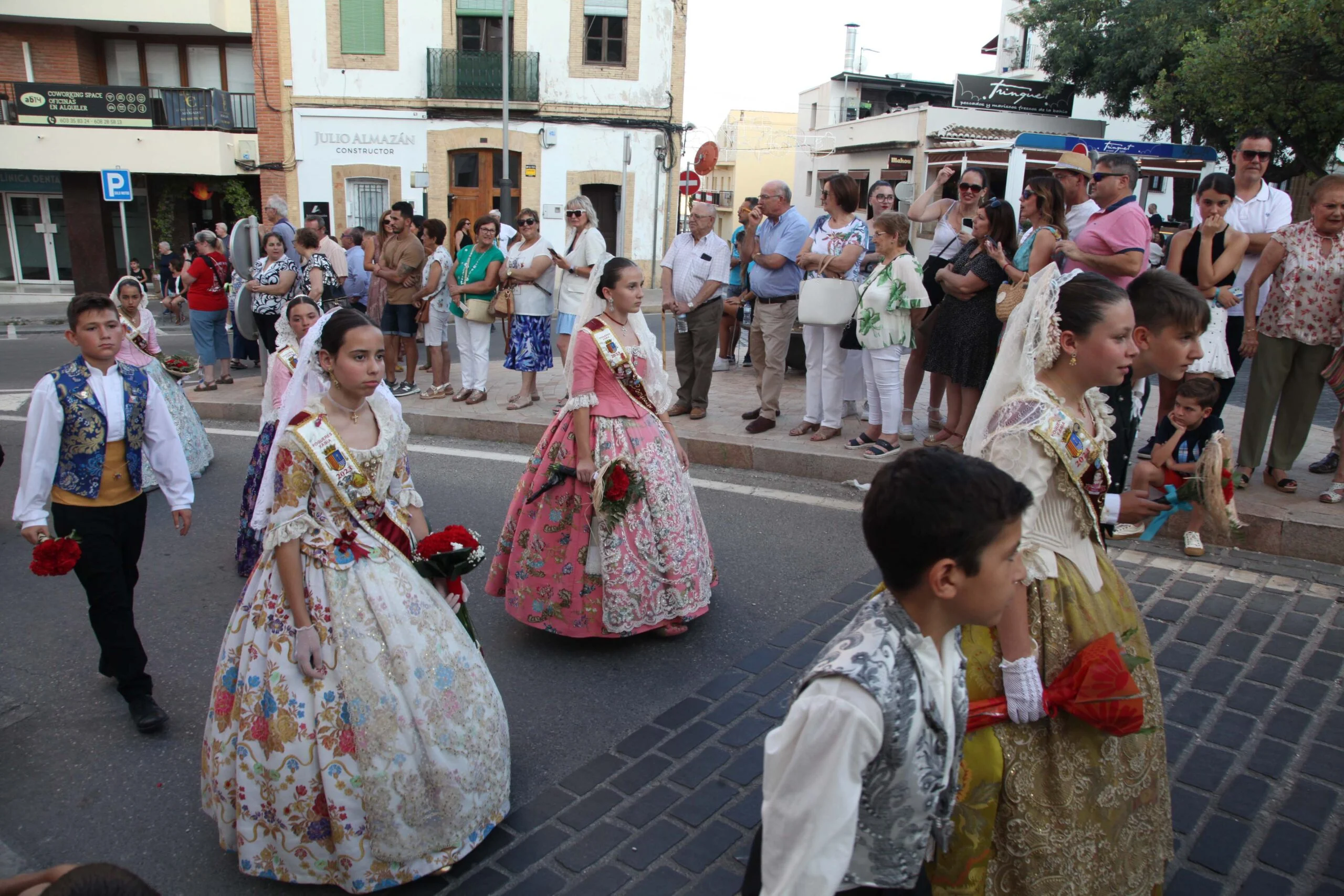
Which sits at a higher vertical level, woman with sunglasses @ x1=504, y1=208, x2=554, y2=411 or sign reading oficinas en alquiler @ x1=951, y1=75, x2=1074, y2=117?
sign reading oficinas en alquiler @ x1=951, y1=75, x2=1074, y2=117

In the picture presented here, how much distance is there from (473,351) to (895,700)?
8.60 metres

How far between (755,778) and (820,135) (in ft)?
128

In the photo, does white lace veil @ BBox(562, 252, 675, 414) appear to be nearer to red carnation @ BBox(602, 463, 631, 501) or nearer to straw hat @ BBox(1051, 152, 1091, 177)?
red carnation @ BBox(602, 463, 631, 501)

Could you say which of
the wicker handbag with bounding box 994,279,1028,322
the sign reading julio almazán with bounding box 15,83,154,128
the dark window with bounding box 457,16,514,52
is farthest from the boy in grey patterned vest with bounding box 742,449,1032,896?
the sign reading julio almazán with bounding box 15,83,154,128

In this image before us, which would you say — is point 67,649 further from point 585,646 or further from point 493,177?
point 493,177

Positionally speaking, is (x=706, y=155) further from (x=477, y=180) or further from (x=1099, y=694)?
(x=477, y=180)

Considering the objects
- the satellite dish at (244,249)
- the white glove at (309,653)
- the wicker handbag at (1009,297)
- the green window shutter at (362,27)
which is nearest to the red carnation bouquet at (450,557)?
the white glove at (309,653)

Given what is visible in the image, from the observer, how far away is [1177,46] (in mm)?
22641

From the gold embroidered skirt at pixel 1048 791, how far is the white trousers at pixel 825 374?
17.9 ft

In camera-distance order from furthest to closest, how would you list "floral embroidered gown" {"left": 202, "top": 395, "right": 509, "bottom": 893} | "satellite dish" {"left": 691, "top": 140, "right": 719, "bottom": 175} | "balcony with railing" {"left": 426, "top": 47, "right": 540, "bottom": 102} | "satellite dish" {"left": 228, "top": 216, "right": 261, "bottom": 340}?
"balcony with railing" {"left": 426, "top": 47, "right": 540, "bottom": 102}
"satellite dish" {"left": 691, "top": 140, "right": 719, "bottom": 175}
"satellite dish" {"left": 228, "top": 216, "right": 261, "bottom": 340}
"floral embroidered gown" {"left": 202, "top": 395, "right": 509, "bottom": 893}

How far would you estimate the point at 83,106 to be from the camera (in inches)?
977

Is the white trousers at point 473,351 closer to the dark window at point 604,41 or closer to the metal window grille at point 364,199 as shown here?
the metal window grille at point 364,199

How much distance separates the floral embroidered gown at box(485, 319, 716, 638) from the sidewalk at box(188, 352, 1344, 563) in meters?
3.00

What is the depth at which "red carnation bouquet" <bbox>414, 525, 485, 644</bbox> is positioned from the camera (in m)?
3.40
